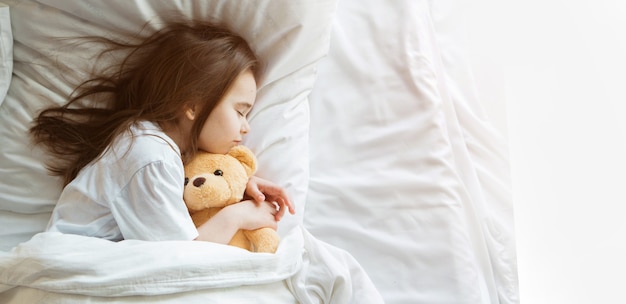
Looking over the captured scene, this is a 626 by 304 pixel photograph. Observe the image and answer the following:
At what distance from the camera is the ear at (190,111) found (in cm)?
114

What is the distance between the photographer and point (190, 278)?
96 cm

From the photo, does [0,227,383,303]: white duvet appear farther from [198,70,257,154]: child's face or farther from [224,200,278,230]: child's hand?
[198,70,257,154]: child's face

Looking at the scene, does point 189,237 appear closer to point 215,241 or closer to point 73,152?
point 215,241

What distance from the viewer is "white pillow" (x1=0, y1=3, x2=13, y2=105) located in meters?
1.17

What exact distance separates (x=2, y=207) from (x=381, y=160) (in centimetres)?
63

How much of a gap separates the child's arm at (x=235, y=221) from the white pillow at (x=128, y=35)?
5 cm

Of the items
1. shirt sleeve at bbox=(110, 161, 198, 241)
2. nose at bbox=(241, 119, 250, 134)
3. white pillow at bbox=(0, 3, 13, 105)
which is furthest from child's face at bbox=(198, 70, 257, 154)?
white pillow at bbox=(0, 3, 13, 105)

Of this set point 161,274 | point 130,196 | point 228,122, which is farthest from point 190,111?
point 161,274

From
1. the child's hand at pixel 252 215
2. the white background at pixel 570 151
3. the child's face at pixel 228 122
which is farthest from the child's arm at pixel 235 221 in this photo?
the white background at pixel 570 151

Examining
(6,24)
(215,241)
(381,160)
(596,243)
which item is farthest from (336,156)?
(6,24)

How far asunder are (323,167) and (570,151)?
17.6 inches

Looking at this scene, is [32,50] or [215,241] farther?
[32,50]

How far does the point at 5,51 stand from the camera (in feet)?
3.85

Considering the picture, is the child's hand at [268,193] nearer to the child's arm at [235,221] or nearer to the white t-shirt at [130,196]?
the child's arm at [235,221]
